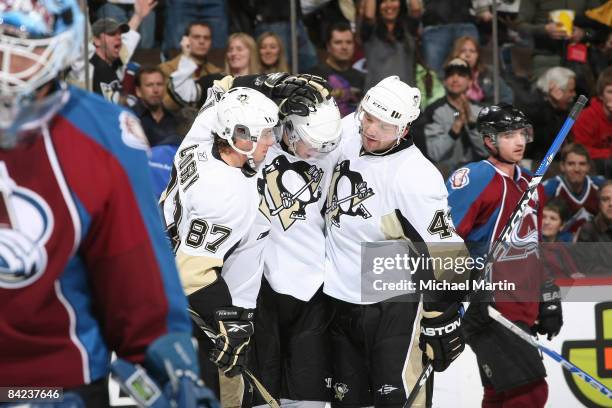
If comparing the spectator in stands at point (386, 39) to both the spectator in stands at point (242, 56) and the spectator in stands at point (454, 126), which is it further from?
the spectator in stands at point (242, 56)

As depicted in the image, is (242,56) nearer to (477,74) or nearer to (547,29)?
(477,74)

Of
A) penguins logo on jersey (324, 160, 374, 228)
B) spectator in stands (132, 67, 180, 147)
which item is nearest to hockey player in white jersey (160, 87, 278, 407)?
penguins logo on jersey (324, 160, 374, 228)

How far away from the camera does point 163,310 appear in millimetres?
1656

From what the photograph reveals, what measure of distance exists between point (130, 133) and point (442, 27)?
407cm

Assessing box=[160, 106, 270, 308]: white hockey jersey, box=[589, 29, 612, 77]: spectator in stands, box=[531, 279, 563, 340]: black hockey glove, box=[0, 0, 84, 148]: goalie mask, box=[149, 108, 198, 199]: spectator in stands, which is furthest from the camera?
box=[589, 29, 612, 77]: spectator in stands

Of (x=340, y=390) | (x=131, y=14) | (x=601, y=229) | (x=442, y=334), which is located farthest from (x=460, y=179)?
(x=131, y=14)

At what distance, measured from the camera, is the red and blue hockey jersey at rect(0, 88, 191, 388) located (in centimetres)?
158

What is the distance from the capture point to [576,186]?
543cm

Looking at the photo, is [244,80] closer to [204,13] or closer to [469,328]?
[469,328]

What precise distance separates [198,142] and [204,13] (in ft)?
6.07

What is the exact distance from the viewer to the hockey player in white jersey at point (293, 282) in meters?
3.67

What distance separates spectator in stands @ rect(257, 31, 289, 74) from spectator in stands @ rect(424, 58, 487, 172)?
28.6 inches

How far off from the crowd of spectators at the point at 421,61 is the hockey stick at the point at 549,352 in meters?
0.96

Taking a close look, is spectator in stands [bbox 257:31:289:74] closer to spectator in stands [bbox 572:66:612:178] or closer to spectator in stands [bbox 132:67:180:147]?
spectator in stands [bbox 132:67:180:147]
